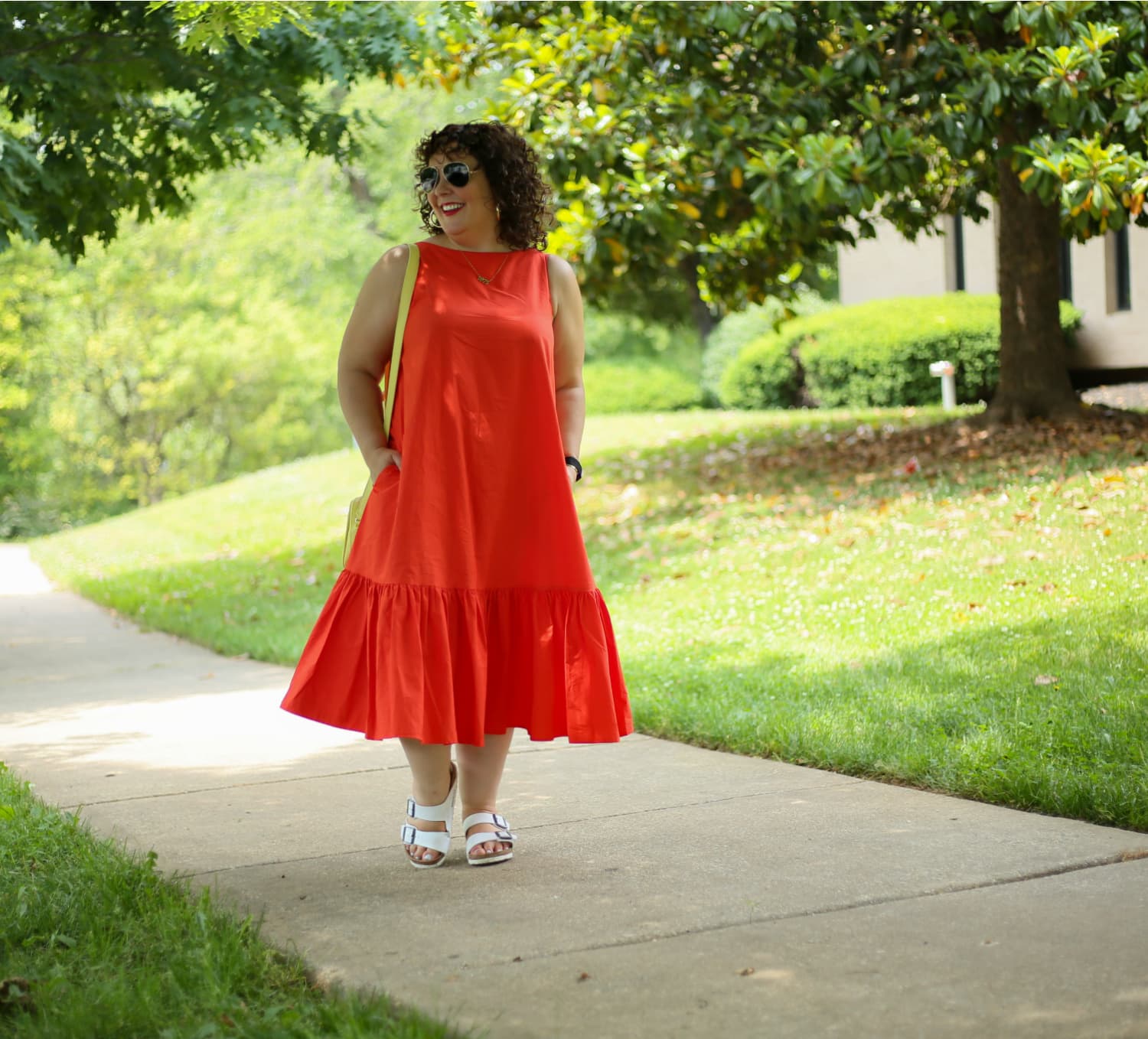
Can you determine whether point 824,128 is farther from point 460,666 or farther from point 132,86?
point 460,666

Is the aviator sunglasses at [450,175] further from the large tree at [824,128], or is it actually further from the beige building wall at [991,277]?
the beige building wall at [991,277]

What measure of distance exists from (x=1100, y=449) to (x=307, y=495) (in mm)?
9780

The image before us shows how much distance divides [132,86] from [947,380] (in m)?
11.5

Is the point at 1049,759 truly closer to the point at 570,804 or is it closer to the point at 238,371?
the point at 570,804

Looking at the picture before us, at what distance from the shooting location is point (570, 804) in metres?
4.76

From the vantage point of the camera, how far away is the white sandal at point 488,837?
3994mm

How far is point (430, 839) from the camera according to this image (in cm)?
398

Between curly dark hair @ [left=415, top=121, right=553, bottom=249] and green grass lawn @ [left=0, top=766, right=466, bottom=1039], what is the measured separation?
1995 mm

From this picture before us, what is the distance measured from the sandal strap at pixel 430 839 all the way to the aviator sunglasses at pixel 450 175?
5.91 ft

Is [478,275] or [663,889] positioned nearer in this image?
[663,889]

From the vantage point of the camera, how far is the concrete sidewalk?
2.83m

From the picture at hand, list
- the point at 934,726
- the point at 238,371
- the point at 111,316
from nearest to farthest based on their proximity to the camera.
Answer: the point at 934,726
the point at 111,316
the point at 238,371

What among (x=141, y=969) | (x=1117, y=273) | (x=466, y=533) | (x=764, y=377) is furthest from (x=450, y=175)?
(x=764, y=377)

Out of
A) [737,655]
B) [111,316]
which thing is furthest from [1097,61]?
[111,316]
